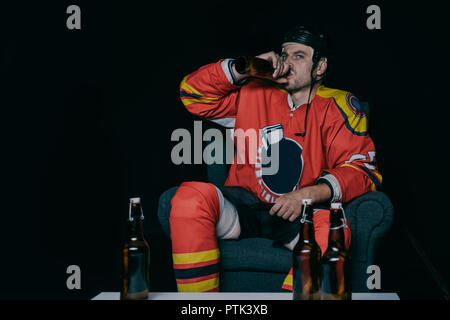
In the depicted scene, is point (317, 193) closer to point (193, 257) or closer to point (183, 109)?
point (193, 257)

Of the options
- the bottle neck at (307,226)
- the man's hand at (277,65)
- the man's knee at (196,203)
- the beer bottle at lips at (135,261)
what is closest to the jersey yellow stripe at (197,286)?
the man's knee at (196,203)

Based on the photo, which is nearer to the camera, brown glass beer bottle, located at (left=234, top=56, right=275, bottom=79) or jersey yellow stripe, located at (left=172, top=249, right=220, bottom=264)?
jersey yellow stripe, located at (left=172, top=249, right=220, bottom=264)

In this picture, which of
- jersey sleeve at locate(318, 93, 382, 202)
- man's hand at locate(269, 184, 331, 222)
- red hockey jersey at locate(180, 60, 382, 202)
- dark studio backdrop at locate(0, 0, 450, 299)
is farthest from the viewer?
dark studio backdrop at locate(0, 0, 450, 299)

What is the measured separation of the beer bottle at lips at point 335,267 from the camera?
0.93m

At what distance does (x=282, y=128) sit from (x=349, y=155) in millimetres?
311

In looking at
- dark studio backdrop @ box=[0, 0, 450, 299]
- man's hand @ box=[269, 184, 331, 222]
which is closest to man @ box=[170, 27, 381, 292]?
man's hand @ box=[269, 184, 331, 222]

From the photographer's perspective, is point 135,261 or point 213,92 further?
point 213,92

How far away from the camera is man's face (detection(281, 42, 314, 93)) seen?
1835mm

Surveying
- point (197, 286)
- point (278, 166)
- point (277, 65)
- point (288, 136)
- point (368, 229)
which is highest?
point (277, 65)

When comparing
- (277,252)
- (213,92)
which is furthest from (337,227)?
(213,92)

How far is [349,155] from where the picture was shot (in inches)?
66.2

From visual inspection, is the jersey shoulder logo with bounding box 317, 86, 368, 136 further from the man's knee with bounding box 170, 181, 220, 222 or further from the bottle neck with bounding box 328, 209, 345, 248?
the bottle neck with bounding box 328, 209, 345, 248
